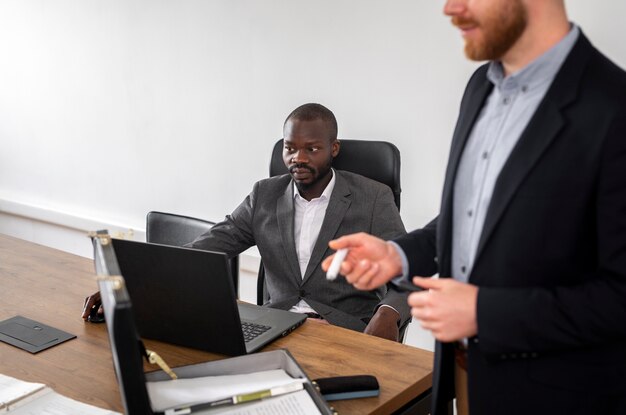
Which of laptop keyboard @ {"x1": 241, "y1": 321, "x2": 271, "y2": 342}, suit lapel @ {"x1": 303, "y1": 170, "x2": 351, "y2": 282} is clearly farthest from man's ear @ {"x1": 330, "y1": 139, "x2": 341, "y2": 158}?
laptop keyboard @ {"x1": 241, "y1": 321, "x2": 271, "y2": 342}

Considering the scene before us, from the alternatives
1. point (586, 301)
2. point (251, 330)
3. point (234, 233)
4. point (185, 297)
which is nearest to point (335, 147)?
point (234, 233)

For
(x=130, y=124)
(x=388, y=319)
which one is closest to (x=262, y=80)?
(x=130, y=124)

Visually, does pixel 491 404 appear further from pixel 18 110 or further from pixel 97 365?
pixel 18 110

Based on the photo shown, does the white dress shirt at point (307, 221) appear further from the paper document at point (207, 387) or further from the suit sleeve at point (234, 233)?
the paper document at point (207, 387)

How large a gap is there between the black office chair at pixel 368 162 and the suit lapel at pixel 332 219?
0.10m

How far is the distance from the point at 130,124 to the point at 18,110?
1.15m

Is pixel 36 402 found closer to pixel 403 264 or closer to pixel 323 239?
pixel 403 264

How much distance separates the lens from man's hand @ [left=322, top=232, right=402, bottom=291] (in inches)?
54.6

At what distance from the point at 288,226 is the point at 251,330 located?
1.99 feet

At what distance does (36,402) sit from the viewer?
1564 millimetres

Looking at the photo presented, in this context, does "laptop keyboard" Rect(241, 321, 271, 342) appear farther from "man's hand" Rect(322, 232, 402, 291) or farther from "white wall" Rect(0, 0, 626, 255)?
"white wall" Rect(0, 0, 626, 255)

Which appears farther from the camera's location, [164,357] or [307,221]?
[307,221]

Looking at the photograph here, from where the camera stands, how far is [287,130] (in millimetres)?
2463

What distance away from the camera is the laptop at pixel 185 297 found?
1.67m
